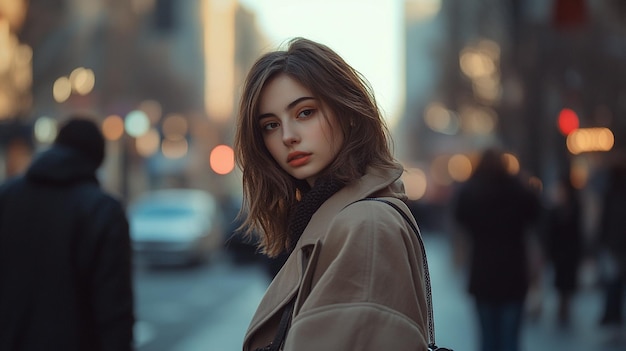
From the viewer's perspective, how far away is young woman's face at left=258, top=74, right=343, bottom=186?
259 centimetres

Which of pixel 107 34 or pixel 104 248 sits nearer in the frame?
pixel 104 248

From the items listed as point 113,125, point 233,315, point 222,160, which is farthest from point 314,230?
point 222,160

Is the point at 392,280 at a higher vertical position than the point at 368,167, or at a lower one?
lower

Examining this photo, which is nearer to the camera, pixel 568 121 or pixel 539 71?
pixel 568 121

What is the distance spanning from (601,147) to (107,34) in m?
34.2

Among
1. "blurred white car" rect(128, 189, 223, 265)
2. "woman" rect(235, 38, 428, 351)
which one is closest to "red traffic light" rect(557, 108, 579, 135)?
"blurred white car" rect(128, 189, 223, 265)

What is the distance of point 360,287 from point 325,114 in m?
0.53

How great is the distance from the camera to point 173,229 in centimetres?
2544

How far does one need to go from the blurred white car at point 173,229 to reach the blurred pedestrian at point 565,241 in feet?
42.8

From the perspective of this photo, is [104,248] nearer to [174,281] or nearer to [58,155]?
[58,155]

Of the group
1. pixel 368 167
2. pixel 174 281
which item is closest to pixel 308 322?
pixel 368 167

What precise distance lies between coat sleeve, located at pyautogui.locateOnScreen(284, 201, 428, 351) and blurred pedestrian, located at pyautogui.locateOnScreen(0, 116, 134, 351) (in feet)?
7.94

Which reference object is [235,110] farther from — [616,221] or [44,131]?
[44,131]

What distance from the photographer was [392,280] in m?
2.26
